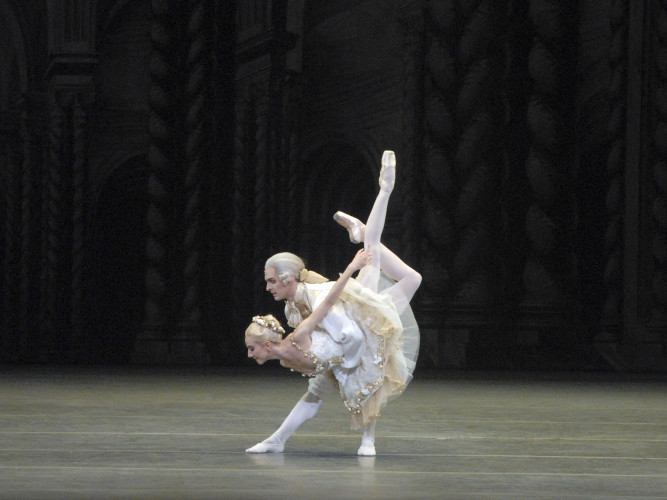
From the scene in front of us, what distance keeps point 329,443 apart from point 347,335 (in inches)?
34.9

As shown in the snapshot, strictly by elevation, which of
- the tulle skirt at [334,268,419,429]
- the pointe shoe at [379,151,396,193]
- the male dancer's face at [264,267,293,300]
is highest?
the pointe shoe at [379,151,396,193]

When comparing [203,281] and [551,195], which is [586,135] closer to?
[551,195]

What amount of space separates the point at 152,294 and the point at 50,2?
921 cm

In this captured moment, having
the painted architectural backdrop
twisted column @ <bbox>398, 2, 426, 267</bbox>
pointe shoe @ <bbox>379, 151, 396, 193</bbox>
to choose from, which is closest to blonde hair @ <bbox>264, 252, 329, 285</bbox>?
pointe shoe @ <bbox>379, 151, 396, 193</bbox>

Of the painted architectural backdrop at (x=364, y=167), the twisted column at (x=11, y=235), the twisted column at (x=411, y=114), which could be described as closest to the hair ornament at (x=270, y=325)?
the painted architectural backdrop at (x=364, y=167)

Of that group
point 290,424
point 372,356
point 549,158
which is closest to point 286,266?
point 372,356

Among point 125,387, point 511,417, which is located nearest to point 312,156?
point 125,387

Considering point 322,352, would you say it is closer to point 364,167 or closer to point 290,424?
point 290,424

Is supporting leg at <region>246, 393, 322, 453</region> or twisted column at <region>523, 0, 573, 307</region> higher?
twisted column at <region>523, 0, 573, 307</region>

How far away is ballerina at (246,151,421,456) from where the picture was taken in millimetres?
5164

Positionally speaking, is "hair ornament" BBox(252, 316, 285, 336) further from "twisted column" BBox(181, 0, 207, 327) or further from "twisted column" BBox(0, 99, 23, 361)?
"twisted column" BBox(0, 99, 23, 361)

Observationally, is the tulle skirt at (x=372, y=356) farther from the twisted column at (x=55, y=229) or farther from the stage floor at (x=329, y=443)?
the twisted column at (x=55, y=229)

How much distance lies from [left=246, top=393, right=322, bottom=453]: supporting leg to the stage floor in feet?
0.26

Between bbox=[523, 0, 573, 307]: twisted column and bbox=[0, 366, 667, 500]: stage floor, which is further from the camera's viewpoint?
bbox=[523, 0, 573, 307]: twisted column
